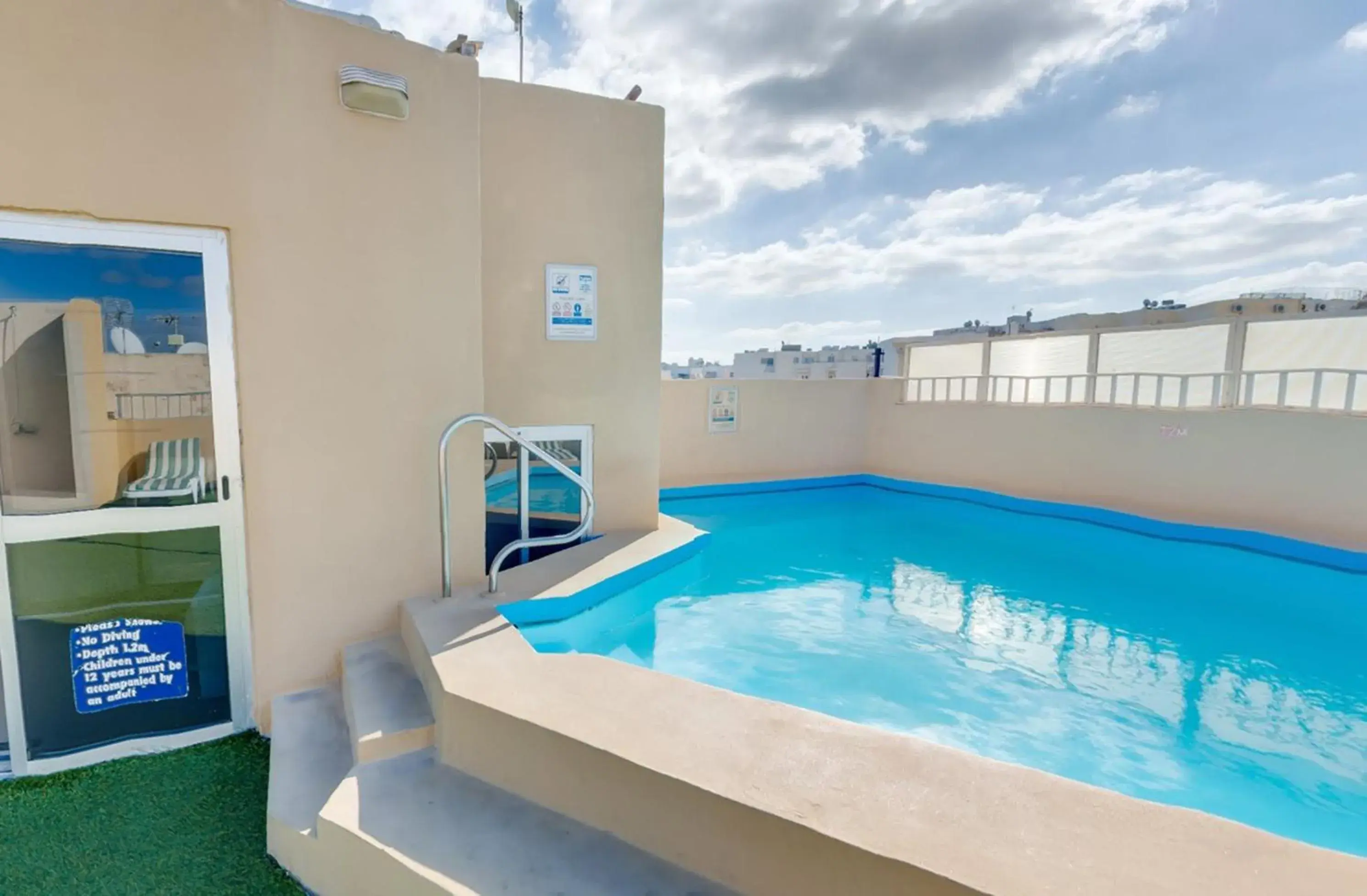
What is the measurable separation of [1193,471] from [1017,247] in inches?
349

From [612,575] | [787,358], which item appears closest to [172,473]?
[612,575]

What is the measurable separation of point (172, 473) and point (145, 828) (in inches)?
57.3

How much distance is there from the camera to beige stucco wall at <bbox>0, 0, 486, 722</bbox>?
250 cm

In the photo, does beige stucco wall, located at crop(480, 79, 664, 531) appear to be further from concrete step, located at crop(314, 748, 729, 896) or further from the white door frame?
concrete step, located at crop(314, 748, 729, 896)

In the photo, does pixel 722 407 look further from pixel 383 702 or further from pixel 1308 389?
pixel 383 702

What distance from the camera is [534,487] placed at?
18.5 ft

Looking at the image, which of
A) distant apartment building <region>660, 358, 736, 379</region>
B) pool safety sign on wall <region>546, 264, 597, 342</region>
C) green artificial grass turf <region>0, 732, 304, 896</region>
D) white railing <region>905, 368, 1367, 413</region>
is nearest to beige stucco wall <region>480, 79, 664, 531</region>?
pool safety sign on wall <region>546, 264, 597, 342</region>

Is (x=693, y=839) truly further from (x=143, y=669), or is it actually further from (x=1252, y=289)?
(x=1252, y=289)

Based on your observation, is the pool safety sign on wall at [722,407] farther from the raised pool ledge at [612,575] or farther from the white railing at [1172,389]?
the raised pool ledge at [612,575]

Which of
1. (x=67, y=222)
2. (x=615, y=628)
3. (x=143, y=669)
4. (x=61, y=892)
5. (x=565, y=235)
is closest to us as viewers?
(x=61, y=892)

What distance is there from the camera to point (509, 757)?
2.15 m

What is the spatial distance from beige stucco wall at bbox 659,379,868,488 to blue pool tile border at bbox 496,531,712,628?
4.31 m

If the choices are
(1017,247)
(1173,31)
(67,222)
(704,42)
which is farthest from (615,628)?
(1017,247)

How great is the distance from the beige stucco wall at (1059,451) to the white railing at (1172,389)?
0.81 ft
